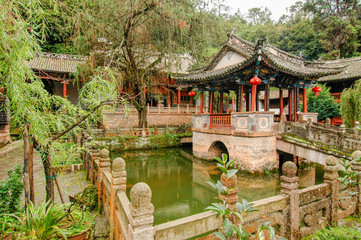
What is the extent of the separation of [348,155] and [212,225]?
5.53 metres

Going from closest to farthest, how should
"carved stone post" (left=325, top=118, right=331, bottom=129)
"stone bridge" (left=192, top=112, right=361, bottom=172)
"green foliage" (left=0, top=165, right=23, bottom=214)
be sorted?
"green foliage" (left=0, top=165, right=23, bottom=214) < "stone bridge" (left=192, top=112, right=361, bottom=172) < "carved stone post" (left=325, top=118, right=331, bottom=129)

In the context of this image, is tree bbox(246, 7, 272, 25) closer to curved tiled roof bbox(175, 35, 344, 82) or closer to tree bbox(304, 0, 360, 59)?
tree bbox(304, 0, 360, 59)

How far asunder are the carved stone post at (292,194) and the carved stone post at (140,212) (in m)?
2.15

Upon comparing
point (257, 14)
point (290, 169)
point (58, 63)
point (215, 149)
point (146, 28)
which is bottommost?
point (215, 149)

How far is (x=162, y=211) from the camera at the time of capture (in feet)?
17.6

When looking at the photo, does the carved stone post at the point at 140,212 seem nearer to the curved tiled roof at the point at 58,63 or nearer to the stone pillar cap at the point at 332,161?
the stone pillar cap at the point at 332,161

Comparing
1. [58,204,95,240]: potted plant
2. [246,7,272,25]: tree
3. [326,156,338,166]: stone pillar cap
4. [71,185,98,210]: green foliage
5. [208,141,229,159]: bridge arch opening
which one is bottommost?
[208,141,229,159]: bridge arch opening

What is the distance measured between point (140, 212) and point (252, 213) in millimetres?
1544

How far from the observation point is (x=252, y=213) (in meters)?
2.65

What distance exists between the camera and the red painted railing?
9.23 m

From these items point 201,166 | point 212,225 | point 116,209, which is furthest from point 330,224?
point 201,166

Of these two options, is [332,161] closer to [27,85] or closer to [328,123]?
[27,85]

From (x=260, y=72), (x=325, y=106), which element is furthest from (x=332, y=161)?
(x=325, y=106)

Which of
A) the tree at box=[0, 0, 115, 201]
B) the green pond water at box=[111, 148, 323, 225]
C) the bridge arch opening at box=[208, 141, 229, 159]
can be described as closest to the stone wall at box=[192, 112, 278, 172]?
the green pond water at box=[111, 148, 323, 225]
